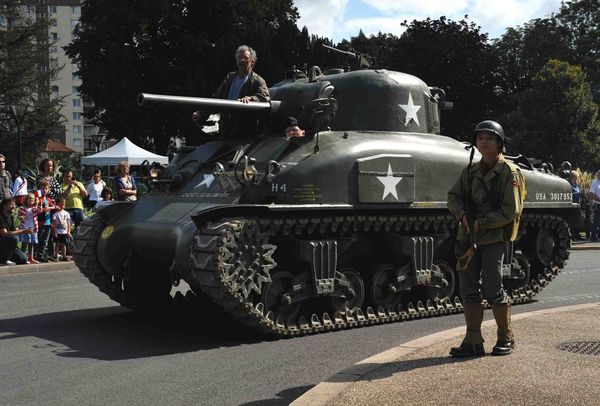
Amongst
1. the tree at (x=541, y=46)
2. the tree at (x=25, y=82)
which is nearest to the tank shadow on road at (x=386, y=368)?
the tree at (x=25, y=82)

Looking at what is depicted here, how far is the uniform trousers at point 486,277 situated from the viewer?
7.52m

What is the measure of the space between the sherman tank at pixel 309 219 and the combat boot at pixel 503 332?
2554 millimetres

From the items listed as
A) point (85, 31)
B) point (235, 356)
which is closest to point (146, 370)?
point (235, 356)

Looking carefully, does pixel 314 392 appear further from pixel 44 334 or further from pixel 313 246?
pixel 44 334

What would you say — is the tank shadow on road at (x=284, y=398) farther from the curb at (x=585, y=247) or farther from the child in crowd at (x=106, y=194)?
the curb at (x=585, y=247)

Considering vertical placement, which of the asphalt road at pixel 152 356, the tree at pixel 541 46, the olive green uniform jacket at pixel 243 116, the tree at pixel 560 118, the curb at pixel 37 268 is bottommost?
the asphalt road at pixel 152 356

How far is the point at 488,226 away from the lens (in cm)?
746

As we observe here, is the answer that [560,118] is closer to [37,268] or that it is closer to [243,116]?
[37,268]

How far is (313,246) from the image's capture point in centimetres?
964

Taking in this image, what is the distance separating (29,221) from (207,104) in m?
7.31

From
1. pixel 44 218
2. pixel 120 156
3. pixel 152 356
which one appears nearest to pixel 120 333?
pixel 152 356

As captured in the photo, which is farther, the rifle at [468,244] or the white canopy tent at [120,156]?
the white canopy tent at [120,156]

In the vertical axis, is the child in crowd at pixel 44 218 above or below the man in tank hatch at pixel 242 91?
below

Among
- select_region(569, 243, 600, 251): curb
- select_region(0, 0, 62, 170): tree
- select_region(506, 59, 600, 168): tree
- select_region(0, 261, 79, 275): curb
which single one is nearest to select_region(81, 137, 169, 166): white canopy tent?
select_region(0, 0, 62, 170): tree
